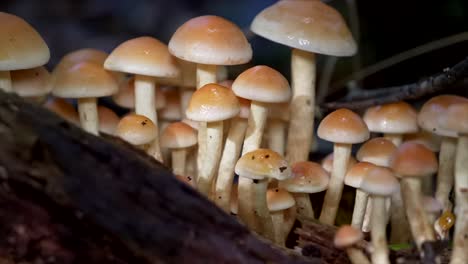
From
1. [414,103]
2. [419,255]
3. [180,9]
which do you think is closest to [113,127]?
[419,255]

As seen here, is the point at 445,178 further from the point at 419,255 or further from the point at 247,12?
the point at 247,12

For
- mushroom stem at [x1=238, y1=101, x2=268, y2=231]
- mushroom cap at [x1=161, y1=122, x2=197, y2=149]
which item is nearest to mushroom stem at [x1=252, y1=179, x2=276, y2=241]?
mushroom stem at [x1=238, y1=101, x2=268, y2=231]

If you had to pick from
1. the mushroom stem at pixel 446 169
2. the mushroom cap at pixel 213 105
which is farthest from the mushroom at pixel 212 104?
the mushroom stem at pixel 446 169

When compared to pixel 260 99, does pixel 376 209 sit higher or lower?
lower

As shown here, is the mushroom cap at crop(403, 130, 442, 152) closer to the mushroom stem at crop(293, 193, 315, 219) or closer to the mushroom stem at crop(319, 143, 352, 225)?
the mushroom stem at crop(319, 143, 352, 225)

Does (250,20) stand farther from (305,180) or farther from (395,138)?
(305,180)

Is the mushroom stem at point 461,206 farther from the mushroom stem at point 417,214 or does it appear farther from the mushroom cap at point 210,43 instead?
the mushroom cap at point 210,43

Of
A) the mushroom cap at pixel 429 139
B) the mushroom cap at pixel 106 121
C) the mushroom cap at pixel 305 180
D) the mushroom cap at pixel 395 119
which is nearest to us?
the mushroom cap at pixel 305 180
